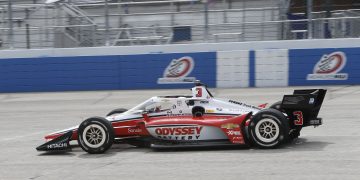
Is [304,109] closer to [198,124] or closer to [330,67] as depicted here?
[198,124]

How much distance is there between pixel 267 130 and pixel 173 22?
47.0 feet

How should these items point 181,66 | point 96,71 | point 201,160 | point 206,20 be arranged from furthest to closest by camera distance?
point 96,71, point 206,20, point 181,66, point 201,160

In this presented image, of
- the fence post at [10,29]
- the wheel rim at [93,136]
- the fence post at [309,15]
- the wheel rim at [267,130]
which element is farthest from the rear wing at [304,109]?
the fence post at [10,29]

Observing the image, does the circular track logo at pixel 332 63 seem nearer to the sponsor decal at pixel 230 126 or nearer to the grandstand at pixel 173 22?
the grandstand at pixel 173 22

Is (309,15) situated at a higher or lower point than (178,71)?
higher

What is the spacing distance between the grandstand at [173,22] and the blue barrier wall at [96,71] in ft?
2.69

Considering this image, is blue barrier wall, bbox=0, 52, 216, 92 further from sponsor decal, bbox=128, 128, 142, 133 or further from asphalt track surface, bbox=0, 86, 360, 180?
sponsor decal, bbox=128, 128, 142, 133

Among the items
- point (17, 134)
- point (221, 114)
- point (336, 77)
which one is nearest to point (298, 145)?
point (221, 114)

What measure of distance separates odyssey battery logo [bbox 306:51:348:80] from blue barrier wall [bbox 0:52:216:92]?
3498 mm

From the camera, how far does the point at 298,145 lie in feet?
30.5

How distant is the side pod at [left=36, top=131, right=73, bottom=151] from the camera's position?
31.6 ft

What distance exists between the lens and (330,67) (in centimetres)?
1978

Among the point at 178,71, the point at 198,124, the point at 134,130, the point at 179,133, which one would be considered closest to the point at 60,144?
the point at 134,130

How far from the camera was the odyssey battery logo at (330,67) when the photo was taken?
64.8ft
